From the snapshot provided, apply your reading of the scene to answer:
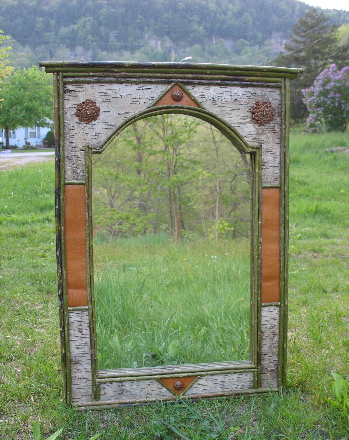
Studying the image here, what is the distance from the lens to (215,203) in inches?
111

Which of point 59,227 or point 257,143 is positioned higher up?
point 257,143

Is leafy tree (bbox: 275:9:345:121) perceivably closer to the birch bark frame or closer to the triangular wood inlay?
the birch bark frame

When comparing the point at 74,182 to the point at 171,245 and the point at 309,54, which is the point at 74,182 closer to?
the point at 171,245

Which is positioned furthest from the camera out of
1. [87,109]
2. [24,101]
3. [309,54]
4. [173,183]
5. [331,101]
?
[24,101]

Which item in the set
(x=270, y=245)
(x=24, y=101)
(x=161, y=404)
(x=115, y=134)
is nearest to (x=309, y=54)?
(x=24, y=101)

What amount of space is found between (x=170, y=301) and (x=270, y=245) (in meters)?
0.73

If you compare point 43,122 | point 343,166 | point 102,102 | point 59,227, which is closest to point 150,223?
point 59,227

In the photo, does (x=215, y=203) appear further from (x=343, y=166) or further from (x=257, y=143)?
(x=343, y=166)

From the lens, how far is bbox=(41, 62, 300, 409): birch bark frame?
8.06 feet

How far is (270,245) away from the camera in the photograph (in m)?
2.70

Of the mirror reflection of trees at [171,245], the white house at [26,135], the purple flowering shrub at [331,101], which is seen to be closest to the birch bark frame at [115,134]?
the mirror reflection of trees at [171,245]

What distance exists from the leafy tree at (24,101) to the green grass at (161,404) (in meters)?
22.3

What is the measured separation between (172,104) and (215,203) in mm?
645

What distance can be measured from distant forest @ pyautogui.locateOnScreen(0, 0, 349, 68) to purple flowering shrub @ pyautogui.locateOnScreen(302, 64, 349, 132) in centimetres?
2119
